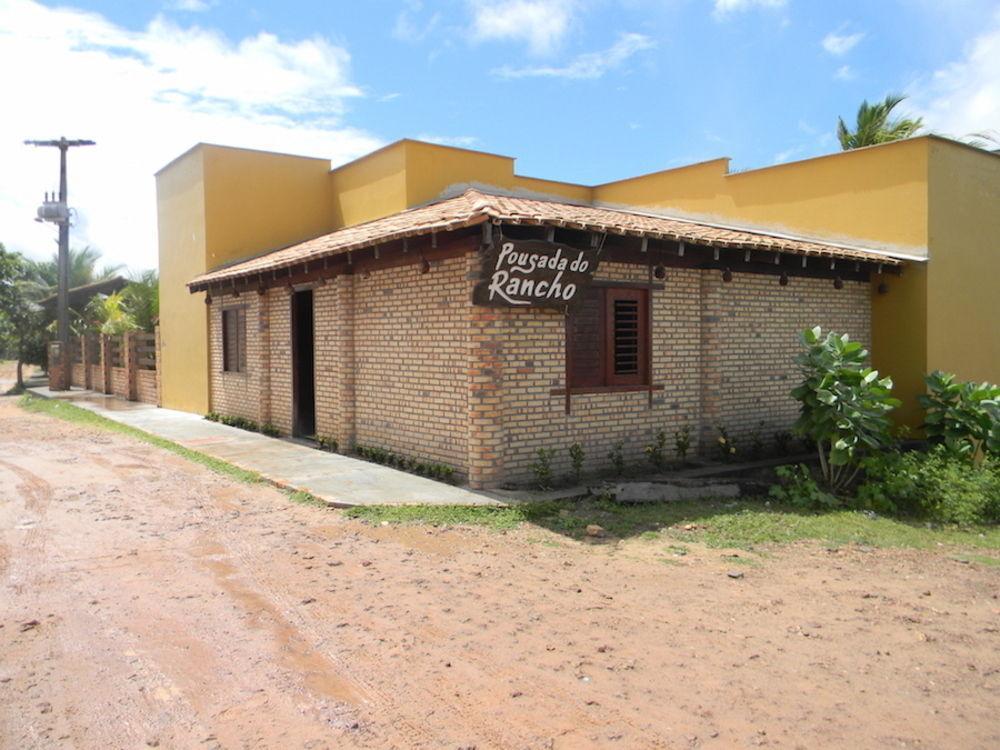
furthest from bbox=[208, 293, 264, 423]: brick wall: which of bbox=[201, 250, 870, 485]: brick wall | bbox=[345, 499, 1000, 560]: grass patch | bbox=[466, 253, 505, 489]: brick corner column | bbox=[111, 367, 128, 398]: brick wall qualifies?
bbox=[345, 499, 1000, 560]: grass patch

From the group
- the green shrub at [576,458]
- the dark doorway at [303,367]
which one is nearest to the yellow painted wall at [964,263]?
the green shrub at [576,458]

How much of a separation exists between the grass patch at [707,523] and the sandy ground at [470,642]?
13.2 inches

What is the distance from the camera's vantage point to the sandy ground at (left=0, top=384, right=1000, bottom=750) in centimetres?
344

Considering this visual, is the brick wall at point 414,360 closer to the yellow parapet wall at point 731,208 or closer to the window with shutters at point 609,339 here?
the window with shutters at point 609,339

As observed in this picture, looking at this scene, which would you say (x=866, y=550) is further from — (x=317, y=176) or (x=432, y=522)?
(x=317, y=176)

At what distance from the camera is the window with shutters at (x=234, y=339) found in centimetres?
1404

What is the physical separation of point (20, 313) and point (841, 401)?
29.0m

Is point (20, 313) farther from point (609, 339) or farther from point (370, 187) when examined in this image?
point (609, 339)

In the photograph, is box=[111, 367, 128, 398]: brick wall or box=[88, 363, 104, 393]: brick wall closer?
box=[111, 367, 128, 398]: brick wall

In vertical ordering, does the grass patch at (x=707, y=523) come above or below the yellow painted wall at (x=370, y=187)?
below

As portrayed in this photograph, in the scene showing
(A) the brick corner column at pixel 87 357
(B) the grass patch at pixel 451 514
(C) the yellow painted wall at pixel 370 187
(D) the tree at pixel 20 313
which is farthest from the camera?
(D) the tree at pixel 20 313

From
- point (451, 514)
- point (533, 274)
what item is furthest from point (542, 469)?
point (533, 274)

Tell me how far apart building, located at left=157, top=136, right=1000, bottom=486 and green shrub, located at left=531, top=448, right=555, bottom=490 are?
0.34 feet

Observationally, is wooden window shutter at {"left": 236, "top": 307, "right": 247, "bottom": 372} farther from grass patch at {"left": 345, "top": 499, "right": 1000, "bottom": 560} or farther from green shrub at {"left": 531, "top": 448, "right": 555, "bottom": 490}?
green shrub at {"left": 531, "top": 448, "right": 555, "bottom": 490}
